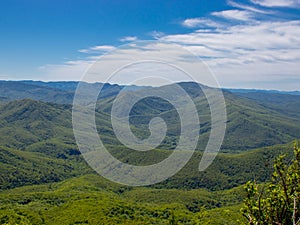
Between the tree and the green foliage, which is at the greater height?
the tree

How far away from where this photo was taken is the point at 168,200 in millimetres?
139750

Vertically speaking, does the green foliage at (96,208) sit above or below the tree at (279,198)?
below

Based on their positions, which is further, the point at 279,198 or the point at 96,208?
the point at 96,208

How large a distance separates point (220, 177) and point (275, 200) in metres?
189

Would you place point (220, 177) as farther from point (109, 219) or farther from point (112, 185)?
point (109, 219)

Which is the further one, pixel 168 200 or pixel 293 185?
pixel 168 200

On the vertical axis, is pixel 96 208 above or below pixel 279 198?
below

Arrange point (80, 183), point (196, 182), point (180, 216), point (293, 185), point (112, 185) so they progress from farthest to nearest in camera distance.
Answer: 1. point (196, 182)
2. point (112, 185)
3. point (80, 183)
4. point (180, 216)
5. point (293, 185)

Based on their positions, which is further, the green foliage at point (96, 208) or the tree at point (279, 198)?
the green foliage at point (96, 208)

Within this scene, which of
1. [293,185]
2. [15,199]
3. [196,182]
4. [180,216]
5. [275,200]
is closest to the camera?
[293,185]

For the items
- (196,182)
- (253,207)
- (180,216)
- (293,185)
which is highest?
(293,185)

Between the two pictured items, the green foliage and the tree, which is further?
the green foliage

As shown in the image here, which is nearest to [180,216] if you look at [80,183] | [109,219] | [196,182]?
[109,219]

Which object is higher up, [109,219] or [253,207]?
[253,207]
